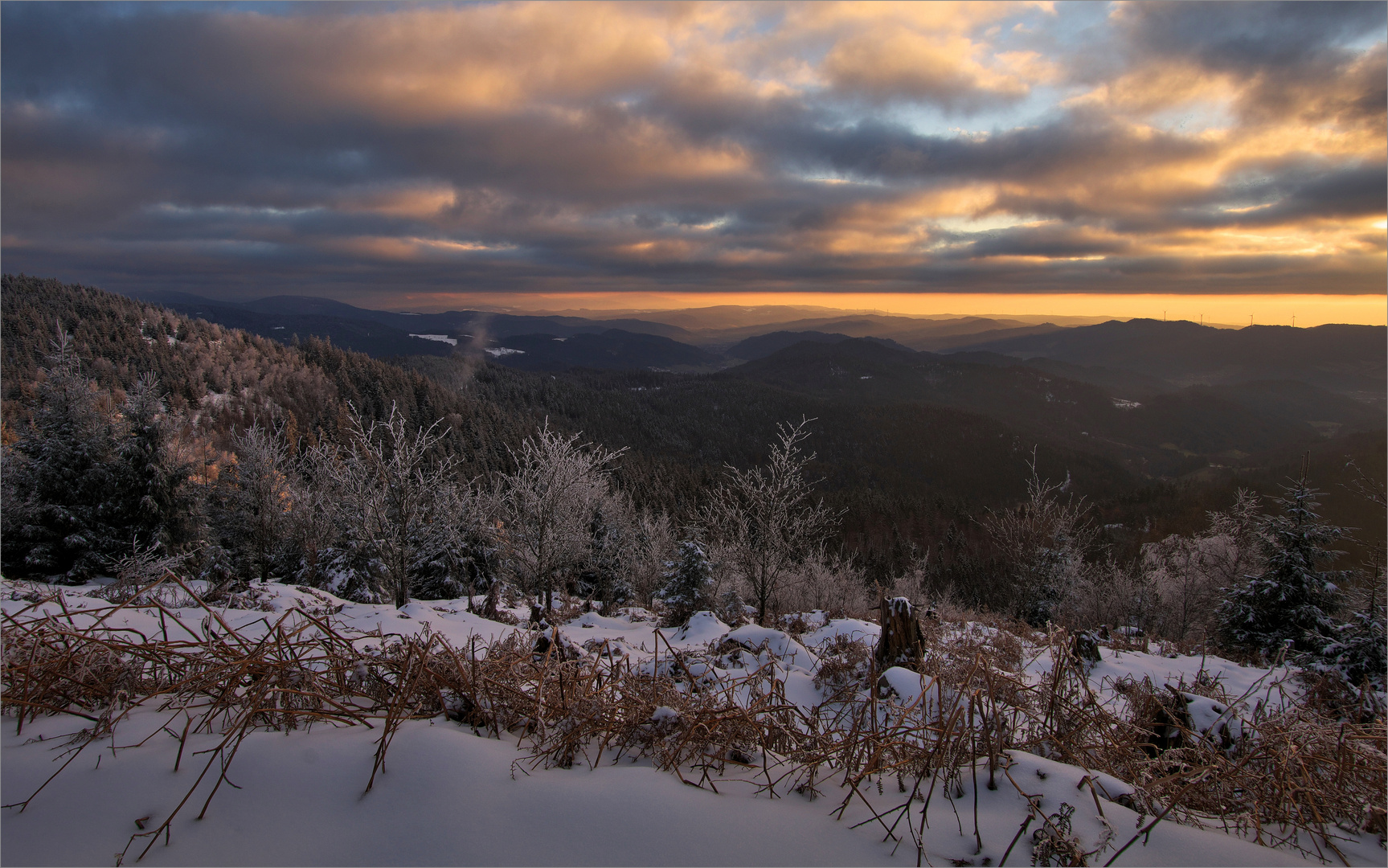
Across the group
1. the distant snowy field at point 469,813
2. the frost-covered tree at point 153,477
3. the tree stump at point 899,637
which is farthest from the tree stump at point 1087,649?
the frost-covered tree at point 153,477

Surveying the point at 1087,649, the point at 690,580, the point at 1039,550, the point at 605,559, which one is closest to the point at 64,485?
the point at 690,580

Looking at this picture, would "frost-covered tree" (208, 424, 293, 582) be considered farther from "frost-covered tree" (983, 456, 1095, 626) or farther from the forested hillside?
"frost-covered tree" (983, 456, 1095, 626)

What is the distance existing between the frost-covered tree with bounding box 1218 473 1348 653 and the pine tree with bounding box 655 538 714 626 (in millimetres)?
14659

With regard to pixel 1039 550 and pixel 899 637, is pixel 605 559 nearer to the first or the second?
pixel 1039 550

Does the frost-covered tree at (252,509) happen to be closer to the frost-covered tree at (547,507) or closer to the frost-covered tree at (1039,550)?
the frost-covered tree at (547,507)

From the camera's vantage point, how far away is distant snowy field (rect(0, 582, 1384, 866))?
1.24 meters

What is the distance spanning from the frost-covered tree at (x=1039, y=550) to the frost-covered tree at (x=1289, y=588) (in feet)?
16.0

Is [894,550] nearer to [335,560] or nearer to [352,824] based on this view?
[335,560]

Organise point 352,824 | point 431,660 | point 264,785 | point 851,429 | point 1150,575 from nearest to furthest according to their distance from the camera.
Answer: point 352,824 → point 264,785 → point 431,660 → point 1150,575 → point 851,429

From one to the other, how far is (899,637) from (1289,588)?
18.5 meters

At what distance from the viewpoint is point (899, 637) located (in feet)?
13.8

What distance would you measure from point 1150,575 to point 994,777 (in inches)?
1324

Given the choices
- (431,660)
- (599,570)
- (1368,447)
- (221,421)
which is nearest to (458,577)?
(599,570)

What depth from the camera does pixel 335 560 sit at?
692 inches
